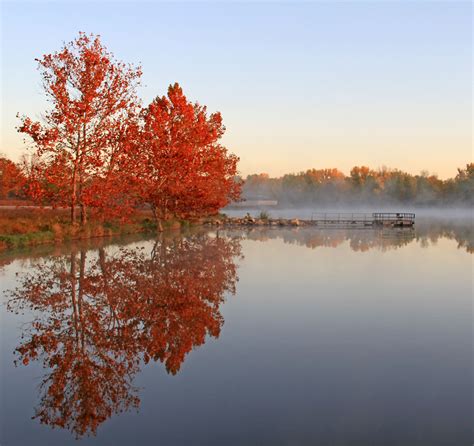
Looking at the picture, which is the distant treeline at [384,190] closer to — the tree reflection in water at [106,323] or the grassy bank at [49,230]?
the grassy bank at [49,230]

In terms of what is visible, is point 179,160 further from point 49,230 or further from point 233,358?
point 233,358

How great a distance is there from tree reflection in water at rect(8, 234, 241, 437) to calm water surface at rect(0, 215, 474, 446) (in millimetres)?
40

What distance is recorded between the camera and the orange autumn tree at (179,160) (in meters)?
40.4

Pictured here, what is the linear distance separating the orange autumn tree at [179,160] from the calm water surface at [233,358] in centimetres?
2070

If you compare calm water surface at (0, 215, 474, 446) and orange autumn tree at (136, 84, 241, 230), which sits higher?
orange autumn tree at (136, 84, 241, 230)

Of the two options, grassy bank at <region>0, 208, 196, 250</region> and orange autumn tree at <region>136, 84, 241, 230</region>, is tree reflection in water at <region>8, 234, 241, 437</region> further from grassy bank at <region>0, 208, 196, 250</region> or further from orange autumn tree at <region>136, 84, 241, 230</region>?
orange autumn tree at <region>136, 84, 241, 230</region>

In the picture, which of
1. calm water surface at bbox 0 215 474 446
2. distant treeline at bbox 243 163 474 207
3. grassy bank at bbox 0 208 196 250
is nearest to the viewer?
calm water surface at bbox 0 215 474 446

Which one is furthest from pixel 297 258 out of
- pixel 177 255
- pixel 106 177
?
pixel 106 177

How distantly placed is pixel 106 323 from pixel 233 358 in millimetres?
3917

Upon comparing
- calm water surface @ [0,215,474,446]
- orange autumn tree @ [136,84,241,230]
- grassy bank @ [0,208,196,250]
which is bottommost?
calm water surface @ [0,215,474,446]

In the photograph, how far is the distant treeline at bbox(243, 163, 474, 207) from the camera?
143 m

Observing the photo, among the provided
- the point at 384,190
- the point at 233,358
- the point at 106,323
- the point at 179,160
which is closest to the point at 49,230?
the point at 179,160

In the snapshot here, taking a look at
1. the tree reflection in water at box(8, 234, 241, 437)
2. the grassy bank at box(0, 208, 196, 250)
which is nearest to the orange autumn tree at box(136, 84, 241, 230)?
the grassy bank at box(0, 208, 196, 250)

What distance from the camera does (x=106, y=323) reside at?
12.5 meters
